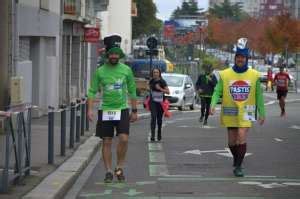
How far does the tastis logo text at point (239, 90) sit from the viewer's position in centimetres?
1280

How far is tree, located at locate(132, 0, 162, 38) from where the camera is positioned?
105 m

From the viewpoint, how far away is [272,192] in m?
11.0

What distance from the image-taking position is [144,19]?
10781 centimetres

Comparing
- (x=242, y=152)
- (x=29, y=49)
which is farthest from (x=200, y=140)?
(x=29, y=49)

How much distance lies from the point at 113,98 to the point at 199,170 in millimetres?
2379

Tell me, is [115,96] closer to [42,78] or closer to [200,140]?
[200,140]

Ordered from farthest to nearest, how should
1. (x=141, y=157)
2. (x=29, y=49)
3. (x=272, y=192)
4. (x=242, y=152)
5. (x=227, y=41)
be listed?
1. (x=227, y=41)
2. (x=29, y=49)
3. (x=141, y=157)
4. (x=242, y=152)
5. (x=272, y=192)

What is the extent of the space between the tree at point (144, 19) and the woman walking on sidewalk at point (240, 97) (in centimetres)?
9249

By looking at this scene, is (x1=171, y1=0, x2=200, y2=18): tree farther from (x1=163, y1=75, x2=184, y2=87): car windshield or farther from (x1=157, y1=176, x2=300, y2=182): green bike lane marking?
(x1=157, y1=176, x2=300, y2=182): green bike lane marking

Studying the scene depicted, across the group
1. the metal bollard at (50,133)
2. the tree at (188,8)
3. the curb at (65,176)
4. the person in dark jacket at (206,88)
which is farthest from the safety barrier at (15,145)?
the tree at (188,8)

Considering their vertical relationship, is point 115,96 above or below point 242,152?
above

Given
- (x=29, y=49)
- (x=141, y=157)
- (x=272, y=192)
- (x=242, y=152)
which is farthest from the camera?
(x=29, y=49)

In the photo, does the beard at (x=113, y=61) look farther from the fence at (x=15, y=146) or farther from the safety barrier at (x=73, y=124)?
the fence at (x=15, y=146)

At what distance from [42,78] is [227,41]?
72.7 metres
